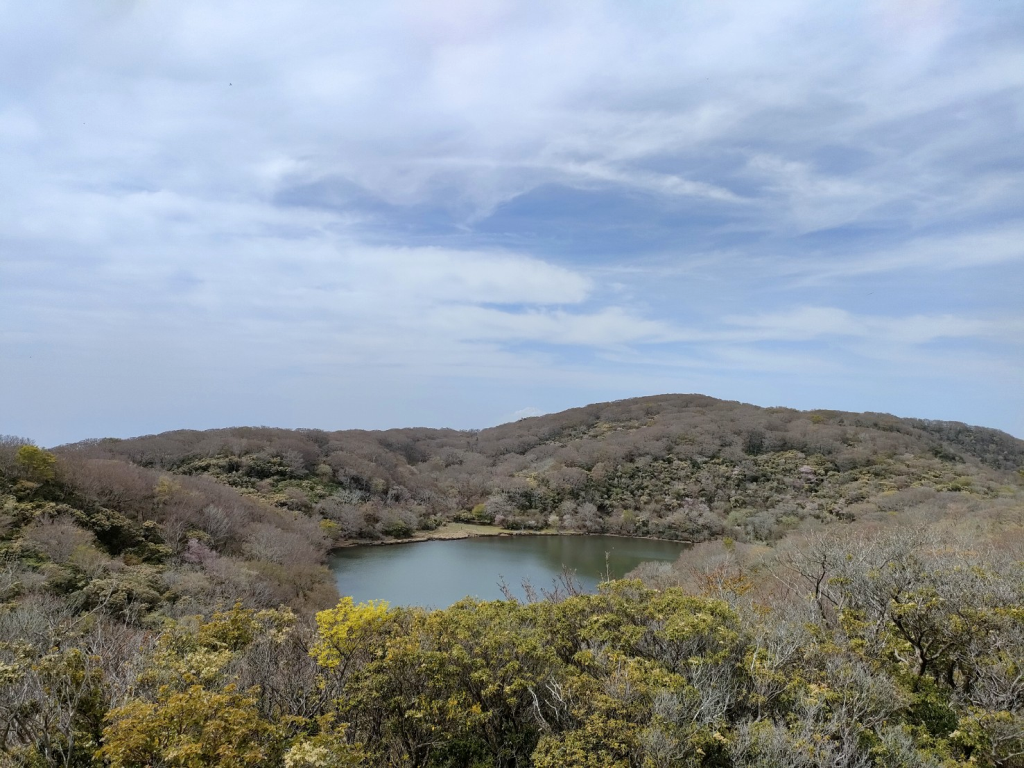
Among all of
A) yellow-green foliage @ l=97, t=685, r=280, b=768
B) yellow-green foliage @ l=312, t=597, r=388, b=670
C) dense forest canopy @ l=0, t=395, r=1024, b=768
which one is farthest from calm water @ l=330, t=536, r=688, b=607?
yellow-green foliage @ l=97, t=685, r=280, b=768

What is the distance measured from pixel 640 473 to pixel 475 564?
26.6 metres

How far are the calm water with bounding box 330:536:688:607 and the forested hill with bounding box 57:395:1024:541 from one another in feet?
13.7

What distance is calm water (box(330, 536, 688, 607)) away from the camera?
84.7 feet

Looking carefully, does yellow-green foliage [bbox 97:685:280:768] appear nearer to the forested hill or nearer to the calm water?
the calm water

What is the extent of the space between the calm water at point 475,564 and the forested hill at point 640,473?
4174 millimetres

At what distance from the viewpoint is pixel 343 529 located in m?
39.0

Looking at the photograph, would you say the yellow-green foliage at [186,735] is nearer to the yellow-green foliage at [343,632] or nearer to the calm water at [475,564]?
the yellow-green foliage at [343,632]

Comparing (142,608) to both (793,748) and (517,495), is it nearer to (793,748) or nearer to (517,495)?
(793,748)

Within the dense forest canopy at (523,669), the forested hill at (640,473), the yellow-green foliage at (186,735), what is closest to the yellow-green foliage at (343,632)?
the dense forest canopy at (523,669)

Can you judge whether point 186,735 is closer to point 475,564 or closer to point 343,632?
point 343,632

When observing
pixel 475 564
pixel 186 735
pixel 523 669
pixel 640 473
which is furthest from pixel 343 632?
pixel 640 473

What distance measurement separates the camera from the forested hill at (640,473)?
40.4m

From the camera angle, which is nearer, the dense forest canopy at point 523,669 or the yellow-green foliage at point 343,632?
the dense forest canopy at point 523,669

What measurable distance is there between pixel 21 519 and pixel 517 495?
39.6 metres
